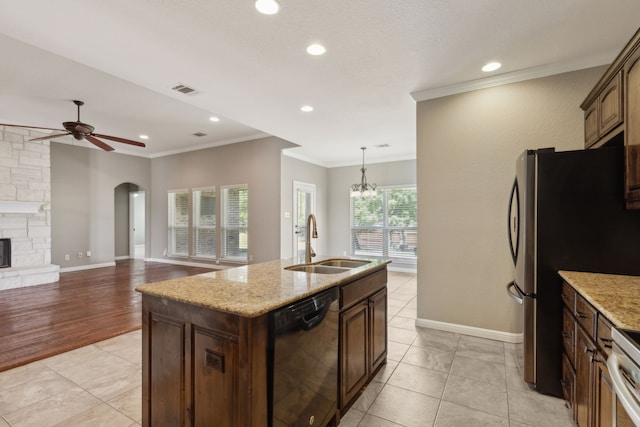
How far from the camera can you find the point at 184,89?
3.27 m

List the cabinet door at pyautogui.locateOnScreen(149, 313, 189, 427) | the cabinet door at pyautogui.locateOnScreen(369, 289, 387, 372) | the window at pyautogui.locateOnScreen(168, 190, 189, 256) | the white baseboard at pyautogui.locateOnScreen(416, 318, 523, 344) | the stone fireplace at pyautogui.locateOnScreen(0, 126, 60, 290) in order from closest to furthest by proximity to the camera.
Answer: the cabinet door at pyautogui.locateOnScreen(149, 313, 189, 427), the cabinet door at pyautogui.locateOnScreen(369, 289, 387, 372), the white baseboard at pyautogui.locateOnScreen(416, 318, 523, 344), the stone fireplace at pyautogui.locateOnScreen(0, 126, 60, 290), the window at pyautogui.locateOnScreen(168, 190, 189, 256)

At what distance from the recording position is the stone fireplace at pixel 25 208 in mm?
5184

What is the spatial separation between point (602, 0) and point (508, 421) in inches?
110

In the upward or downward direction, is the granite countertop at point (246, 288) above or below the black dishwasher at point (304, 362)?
above

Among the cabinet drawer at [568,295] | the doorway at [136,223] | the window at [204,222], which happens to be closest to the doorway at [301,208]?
the window at [204,222]

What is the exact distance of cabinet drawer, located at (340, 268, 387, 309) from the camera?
6.07 ft

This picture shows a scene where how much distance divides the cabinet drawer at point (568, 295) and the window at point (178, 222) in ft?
24.6

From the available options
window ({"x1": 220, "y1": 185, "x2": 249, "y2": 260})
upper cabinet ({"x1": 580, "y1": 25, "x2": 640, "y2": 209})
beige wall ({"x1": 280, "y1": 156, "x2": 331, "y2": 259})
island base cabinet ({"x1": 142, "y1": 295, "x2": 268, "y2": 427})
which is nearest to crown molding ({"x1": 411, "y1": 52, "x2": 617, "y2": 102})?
upper cabinet ({"x1": 580, "y1": 25, "x2": 640, "y2": 209})

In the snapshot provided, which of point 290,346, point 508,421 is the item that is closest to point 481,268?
point 508,421

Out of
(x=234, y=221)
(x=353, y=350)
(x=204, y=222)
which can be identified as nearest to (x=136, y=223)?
(x=204, y=222)

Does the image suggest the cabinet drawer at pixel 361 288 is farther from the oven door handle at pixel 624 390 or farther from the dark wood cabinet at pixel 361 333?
the oven door handle at pixel 624 390

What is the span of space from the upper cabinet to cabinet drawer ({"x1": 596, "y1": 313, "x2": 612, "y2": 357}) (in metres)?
0.90

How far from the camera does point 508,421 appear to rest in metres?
1.83

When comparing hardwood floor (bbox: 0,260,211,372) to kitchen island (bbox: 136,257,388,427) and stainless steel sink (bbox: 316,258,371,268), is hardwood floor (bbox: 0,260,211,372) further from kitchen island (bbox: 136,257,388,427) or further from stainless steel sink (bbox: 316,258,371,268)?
stainless steel sink (bbox: 316,258,371,268)
